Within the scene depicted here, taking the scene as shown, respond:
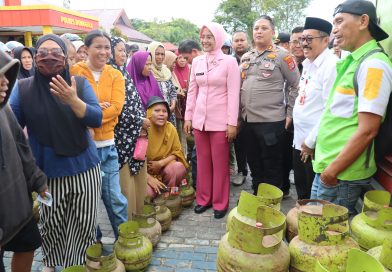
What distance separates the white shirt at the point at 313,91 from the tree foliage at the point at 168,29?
152 feet

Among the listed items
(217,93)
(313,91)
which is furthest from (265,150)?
(313,91)

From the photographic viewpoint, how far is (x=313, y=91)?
9.67 ft

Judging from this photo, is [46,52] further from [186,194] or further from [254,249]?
[186,194]

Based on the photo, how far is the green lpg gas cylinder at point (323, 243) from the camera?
151 centimetres

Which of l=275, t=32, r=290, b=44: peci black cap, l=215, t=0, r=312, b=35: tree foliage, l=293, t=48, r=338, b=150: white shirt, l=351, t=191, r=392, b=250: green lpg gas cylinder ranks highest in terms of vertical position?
l=215, t=0, r=312, b=35: tree foliage

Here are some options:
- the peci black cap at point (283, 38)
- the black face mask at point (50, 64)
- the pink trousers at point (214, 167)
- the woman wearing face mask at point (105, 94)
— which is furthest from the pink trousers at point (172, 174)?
the peci black cap at point (283, 38)

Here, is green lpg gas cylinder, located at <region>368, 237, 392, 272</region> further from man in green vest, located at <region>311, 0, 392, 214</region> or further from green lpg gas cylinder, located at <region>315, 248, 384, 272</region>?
man in green vest, located at <region>311, 0, 392, 214</region>

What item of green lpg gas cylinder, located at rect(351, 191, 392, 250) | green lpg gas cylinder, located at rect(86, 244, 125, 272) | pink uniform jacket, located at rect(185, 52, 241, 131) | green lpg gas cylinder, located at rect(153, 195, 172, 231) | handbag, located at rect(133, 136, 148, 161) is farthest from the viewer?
pink uniform jacket, located at rect(185, 52, 241, 131)

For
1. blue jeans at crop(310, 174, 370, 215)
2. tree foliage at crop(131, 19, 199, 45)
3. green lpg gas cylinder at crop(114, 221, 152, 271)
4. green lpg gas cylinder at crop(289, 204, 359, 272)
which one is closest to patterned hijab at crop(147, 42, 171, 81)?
green lpg gas cylinder at crop(114, 221, 152, 271)

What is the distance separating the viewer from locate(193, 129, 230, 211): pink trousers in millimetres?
3918

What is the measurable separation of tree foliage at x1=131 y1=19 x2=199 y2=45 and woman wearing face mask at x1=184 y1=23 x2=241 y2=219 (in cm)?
4533

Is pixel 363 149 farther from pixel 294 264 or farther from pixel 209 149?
pixel 209 149

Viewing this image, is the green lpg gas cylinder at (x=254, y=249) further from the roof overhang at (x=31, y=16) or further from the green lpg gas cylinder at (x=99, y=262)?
the roof overhang at (x=31, y=16)

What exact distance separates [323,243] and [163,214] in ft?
7.54
